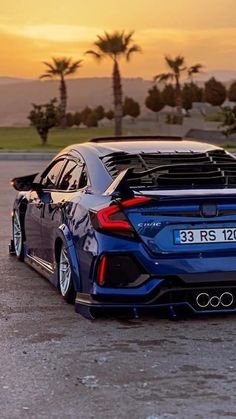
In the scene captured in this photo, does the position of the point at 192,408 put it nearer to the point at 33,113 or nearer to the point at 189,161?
the point at 189,161

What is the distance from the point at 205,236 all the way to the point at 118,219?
0.65 metres

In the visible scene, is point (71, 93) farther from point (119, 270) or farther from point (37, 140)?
point (119, 270)

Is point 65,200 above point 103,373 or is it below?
above

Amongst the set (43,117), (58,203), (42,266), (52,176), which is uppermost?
(52,176)

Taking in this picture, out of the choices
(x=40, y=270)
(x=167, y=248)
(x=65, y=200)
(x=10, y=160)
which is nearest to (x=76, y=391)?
(x=167, y=248)

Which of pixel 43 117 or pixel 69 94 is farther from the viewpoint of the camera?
pixel 69 94

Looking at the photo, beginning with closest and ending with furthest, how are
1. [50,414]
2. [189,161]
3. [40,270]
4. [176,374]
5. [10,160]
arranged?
[50,414]
[176,374]
[189,161]
[40,270]
[10,160]

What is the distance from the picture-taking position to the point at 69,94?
532ft

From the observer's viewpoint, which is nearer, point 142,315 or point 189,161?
point 142,315

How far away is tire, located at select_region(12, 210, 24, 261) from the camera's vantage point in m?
9.72

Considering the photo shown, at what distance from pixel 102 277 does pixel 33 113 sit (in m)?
38.7

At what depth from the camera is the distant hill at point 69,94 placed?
140 m

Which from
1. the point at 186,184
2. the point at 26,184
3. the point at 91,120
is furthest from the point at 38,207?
the point at 91,120

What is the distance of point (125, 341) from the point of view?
20.9 ft
